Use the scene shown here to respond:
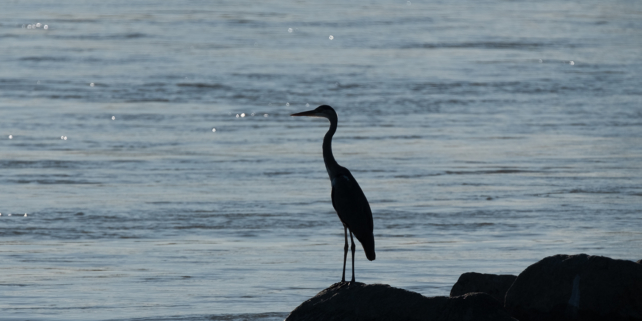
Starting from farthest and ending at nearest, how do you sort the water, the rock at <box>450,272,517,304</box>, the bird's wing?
the water
the rock at <box>450,272,517,304</box>
the bird's wing

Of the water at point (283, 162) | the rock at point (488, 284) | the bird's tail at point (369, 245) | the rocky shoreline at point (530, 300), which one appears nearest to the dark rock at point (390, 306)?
the rocky shoreline at point (530, 300)

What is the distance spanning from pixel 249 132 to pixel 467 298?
1104 centimetres

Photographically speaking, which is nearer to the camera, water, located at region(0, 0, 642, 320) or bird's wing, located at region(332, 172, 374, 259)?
bird's wing, located at region(332, 172, 374, 259)

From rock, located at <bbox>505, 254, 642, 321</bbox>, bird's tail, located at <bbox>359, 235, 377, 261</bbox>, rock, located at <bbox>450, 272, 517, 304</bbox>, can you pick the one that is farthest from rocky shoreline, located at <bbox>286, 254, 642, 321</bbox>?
bird's tail, located at <bbox>359, 235, 377, 261</bbox>

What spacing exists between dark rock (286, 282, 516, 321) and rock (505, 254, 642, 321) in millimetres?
566

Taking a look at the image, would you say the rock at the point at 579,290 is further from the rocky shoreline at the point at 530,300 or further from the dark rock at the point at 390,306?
the dark rock at the point at 390,306

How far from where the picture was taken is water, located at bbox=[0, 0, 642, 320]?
32.6ft

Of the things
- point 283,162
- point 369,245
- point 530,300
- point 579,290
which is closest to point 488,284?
point 530,300

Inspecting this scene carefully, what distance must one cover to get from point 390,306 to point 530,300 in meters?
1.12

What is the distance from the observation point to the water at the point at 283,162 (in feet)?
32.6

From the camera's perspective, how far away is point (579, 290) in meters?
7.49

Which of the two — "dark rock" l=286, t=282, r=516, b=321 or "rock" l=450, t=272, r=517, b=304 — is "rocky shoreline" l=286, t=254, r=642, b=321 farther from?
"rock" l=450, t=272, r=517, b=304

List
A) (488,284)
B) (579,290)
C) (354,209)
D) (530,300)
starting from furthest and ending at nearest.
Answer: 1. (488,284)
2. (354,209)
3. (530,300)
4. (579,290)

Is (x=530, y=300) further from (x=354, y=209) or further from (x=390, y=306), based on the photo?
(x=354, y=209)
